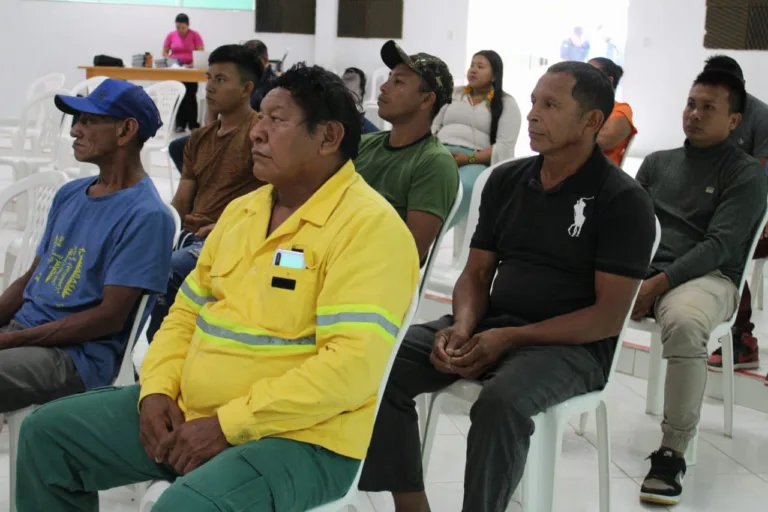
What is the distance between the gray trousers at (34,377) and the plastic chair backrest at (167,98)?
447 cm

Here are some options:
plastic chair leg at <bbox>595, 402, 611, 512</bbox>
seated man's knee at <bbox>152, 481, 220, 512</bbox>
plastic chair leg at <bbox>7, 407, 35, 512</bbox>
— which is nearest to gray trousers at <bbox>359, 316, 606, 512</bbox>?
plastic chair leg at <bbox>595, 402, 611, 512</bbox>

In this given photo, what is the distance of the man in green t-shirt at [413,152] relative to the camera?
2488mm

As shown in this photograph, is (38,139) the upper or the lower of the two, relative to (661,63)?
lower

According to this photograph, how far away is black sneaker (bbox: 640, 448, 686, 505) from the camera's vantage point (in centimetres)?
238

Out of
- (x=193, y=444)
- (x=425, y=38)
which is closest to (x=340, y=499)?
(x=193, y=444)

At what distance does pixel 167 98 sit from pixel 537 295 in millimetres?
4909

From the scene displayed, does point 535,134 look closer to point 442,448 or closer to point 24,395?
point 442,448

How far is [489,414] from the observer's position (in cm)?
182

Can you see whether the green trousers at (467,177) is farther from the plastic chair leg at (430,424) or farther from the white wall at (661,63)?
the white wall at (661,63)

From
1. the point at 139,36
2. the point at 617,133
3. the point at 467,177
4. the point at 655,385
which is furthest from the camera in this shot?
the point at 139,36

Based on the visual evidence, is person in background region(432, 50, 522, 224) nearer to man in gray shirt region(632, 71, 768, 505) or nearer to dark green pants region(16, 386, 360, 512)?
man in gray shirt region(632, 71, 768, 505)

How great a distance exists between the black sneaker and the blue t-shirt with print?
1387 millimetres

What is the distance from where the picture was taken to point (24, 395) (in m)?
1.85

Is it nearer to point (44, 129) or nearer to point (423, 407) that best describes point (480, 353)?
point (423, 407)
